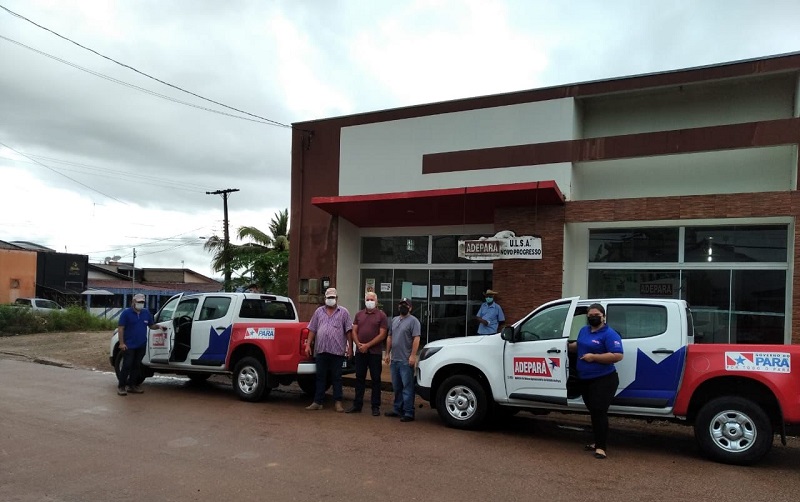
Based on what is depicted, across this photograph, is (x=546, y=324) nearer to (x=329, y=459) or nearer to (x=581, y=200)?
(x=329, y=459)

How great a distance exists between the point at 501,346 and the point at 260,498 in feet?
12.4

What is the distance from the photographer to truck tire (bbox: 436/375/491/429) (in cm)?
769

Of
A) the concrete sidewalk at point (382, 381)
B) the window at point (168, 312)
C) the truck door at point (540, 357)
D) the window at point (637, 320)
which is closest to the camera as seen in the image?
the window at point (637, 320)

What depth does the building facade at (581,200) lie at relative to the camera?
37.4ft

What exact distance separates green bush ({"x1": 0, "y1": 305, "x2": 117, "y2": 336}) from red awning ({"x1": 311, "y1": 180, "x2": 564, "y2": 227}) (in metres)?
14.9

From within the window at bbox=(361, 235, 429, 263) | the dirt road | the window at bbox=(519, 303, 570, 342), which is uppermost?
the window at bbox=(361, 235, 429, 263)

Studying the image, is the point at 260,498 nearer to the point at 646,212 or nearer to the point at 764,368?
the point at 764,368

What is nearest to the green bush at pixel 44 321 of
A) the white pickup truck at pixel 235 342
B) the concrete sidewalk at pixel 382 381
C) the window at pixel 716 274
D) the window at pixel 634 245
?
the white pickup truck at pixel 235 342

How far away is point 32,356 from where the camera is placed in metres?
15.9

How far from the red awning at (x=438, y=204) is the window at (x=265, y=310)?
3779 mm

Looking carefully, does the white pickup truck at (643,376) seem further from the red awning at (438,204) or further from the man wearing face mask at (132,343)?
the man wearing face mask at (132,343)

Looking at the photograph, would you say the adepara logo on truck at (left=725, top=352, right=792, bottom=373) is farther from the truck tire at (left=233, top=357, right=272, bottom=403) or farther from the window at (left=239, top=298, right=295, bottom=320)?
the window at (left=239, top=298, right=295, bottom=320)

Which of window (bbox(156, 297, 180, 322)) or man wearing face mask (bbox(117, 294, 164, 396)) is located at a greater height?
window (bbox(156, 297, 180, 322))

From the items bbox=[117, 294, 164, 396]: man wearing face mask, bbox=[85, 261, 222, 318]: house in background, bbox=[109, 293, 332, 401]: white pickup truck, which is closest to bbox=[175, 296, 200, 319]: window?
bbox=[109, 293, 332, 401]: white pickup truck
